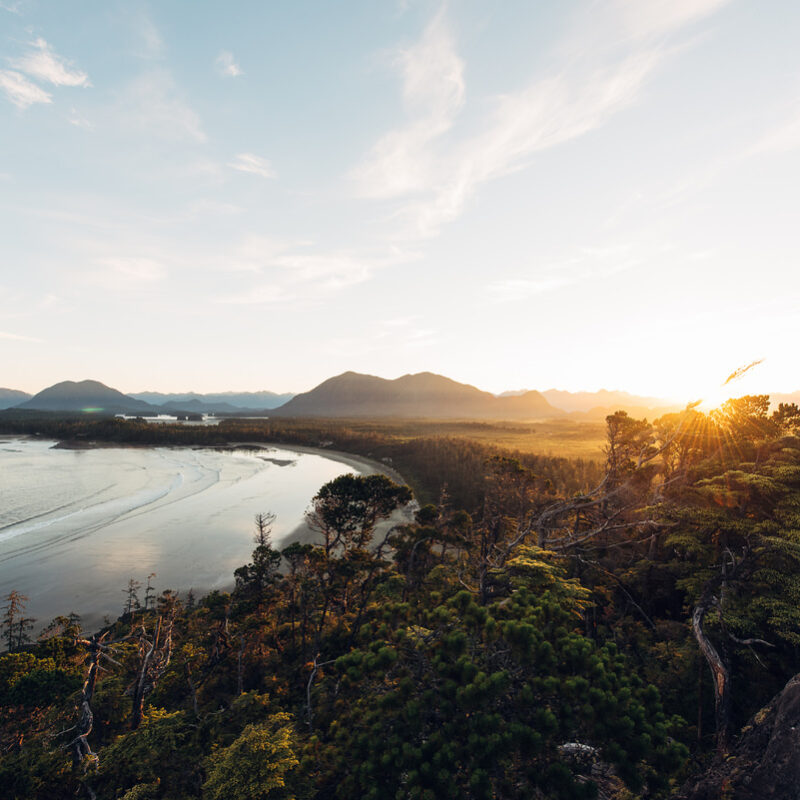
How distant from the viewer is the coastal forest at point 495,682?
6887 mm

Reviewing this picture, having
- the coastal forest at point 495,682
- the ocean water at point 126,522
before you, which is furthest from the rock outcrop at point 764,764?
the ocean water at point 126,522

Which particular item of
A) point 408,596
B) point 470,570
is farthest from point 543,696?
point 408,596

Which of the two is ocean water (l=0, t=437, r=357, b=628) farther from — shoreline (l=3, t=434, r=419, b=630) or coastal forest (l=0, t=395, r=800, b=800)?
coastal forest (l=0, t=395, r=800, b=800)

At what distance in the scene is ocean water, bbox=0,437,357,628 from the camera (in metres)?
31.6

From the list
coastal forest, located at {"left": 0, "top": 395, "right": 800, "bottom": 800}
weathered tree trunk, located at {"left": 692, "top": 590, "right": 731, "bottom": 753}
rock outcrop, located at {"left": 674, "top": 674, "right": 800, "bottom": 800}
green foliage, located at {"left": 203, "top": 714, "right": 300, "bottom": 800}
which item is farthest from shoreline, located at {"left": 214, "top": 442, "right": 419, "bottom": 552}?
rock outcrop, located at {"left": 674, "top": 674, "right": 800, "bottom": 800}

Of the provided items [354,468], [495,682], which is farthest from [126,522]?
[495,682]

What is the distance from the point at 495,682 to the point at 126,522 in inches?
2167

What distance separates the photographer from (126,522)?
4725 cm

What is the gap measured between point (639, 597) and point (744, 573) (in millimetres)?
6315

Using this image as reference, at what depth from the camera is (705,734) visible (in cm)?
953

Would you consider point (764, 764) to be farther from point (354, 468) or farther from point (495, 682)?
point (354, 468)

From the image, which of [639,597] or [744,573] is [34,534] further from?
[744,573]

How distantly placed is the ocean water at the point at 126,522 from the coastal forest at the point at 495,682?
17.2 m

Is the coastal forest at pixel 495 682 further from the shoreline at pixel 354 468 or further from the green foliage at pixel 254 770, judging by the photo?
the shoreline at pixel 354 468
